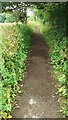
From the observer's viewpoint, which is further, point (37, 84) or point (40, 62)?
point (40, 62)

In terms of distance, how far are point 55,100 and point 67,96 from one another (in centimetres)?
39

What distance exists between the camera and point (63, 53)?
11594 millimetres

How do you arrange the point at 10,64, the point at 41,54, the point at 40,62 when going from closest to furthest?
the point at 10,64, the point at 40,62, the point at 41,54

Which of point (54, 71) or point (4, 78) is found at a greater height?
point (4, 78)

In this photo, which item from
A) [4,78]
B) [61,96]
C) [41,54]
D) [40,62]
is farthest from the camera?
[41,54]

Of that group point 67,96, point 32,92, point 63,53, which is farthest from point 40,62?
point 67,96

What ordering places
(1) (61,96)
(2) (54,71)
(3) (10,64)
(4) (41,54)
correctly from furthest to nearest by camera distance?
(4) (41,54)
(2) (54,71)
(3) (10,64)
(1) (61,96)

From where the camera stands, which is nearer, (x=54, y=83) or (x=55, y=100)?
(x=55, y=100)

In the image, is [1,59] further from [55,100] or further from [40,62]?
[40,62]

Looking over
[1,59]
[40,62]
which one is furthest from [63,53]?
[1,59]

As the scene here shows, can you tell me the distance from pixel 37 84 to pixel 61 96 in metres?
1.53

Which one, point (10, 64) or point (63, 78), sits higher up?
point (10, 64)

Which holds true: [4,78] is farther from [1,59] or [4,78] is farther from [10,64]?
[10,64]

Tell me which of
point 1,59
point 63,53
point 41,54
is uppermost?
point 1,59
